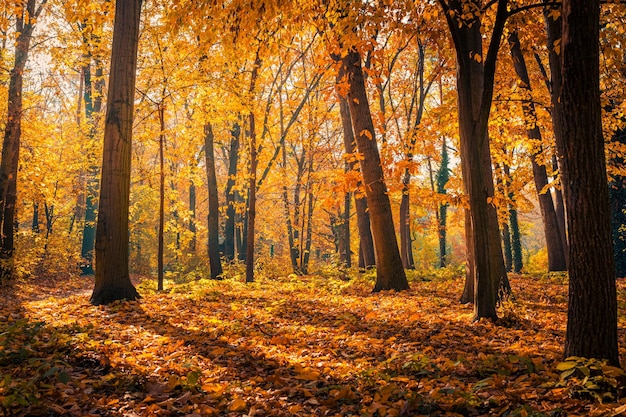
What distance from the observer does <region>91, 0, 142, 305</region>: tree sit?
9000 millimetres

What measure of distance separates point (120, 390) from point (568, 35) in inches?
199

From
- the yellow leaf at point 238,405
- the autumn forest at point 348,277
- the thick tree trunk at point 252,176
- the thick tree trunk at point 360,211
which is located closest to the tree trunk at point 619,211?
the autumn forest at point 348,277

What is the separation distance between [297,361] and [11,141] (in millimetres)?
12099

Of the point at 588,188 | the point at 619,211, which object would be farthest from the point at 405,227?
the point at 588,188

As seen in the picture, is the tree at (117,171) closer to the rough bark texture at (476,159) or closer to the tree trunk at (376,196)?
the tree trunk at (376,196)

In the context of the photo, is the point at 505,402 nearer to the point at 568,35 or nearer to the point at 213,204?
the point at 568,35

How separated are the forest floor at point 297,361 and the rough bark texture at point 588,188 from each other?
414 mm

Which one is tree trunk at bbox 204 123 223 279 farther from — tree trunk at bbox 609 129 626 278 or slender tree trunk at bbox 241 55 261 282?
tree trunk at bbox 609 129 626 278

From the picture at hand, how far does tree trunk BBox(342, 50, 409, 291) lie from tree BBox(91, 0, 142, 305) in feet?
15.6

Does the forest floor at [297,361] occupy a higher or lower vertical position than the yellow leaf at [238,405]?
higher

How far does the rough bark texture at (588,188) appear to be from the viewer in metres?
3.81

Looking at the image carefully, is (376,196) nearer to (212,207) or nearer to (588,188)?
(588,188)

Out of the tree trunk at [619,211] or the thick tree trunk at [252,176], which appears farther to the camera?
the tree trunk at [619,211]

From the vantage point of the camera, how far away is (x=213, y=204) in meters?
17.5
